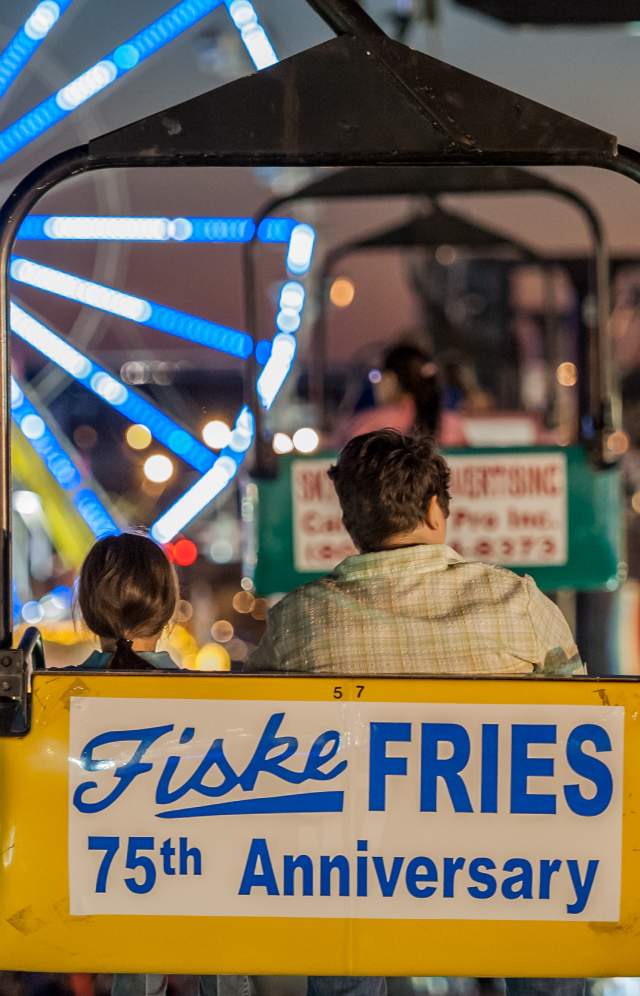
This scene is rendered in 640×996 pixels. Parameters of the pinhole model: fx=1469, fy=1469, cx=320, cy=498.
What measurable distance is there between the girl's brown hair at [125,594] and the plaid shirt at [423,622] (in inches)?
11.8

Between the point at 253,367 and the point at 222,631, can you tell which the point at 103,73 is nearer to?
the point at 253,367

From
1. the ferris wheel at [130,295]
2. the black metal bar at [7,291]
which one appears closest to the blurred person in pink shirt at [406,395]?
the ferris wheel at [130,295]

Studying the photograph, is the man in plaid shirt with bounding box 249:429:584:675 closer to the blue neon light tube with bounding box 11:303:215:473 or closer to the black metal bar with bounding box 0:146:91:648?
the black metal bar with bounding box 0:146:91:648

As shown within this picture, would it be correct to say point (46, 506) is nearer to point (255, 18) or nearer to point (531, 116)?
point (255, 18)

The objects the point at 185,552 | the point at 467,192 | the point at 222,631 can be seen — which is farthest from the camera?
the point at 222,631

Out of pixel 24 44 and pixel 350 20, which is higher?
pixel 24 44

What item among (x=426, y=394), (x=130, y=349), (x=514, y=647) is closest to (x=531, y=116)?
(x=514, y=647)

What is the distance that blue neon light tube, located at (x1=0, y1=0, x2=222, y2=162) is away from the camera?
720cm

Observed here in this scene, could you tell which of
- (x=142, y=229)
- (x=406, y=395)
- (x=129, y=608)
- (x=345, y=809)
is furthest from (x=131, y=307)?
(x=345, y=809)

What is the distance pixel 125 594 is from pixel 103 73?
4.99 metres

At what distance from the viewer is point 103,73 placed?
24.8ft

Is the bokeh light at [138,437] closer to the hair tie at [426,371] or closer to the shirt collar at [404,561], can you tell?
the hair tie at [426,371]

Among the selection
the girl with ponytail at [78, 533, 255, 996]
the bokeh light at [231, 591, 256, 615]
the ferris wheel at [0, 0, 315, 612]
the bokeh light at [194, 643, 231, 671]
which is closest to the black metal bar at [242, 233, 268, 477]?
the ferris wheel at [0, 0, 315, 612]

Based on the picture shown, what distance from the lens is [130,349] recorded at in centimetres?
923
